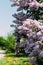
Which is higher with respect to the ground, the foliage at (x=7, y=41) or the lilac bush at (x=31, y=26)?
the foliage at (x=7, y=41)

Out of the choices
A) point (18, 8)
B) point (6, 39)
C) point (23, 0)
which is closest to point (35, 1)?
point (23, 0)

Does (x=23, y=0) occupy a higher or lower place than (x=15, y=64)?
higher

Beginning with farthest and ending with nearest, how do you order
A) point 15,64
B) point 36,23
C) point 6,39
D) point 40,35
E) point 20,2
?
point 6,39, point 15,64, point 20,2, point 36,23, point 40,35

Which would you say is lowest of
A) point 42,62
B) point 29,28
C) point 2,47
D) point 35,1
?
point 42,62

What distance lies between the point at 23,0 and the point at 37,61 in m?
1.57

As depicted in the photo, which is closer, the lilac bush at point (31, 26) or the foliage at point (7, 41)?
the lilac bush at point (31, 26)

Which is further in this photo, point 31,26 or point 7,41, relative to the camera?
point 7,41

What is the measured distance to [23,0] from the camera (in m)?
7.94

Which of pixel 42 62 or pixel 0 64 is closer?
pixel 42 62

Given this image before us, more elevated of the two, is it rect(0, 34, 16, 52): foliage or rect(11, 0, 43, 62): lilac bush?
rect(0, 34, 16, 52): foliage

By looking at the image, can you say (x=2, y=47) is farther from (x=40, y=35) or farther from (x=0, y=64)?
(x=40, y=35)

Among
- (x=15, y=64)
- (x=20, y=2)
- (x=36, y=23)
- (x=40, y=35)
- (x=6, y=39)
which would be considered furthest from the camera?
(x=6, y=39)

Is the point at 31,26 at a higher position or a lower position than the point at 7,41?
lower

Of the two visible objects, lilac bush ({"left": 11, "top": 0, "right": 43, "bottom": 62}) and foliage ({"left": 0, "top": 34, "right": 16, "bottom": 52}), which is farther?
foliage ({"left": 0, "top": 34, "right": 16, "bottom": 52})
